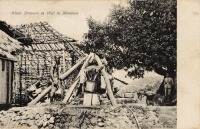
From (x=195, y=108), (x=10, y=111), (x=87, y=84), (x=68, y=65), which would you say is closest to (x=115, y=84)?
(x=87, y=84)

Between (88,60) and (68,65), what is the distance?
11cm

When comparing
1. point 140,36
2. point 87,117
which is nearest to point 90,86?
point 87,117

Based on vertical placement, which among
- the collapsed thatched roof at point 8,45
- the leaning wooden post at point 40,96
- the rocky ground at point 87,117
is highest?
the collapsed thatched roof at point 8,45

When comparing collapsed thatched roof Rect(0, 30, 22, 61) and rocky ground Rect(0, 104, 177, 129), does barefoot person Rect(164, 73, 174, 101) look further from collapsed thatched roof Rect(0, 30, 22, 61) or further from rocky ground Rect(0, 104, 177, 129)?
collapsed thatched roof Rect(0, 30, 22, 61)

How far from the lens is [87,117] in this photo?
1.76 m

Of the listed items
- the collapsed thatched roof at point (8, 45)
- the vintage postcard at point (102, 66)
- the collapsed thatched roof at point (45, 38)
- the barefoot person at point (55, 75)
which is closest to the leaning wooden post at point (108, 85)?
the vintage postcard at point (102, 66)

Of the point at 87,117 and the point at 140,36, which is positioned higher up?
the point at 140,36

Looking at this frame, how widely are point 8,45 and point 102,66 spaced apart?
1.74ft

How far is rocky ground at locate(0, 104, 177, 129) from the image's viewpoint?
1746 mm

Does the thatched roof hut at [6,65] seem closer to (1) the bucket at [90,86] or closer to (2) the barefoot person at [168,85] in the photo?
(1) the bucket at [90,86]

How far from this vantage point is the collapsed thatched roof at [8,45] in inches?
70.0

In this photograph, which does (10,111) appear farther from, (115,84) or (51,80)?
(115,84)

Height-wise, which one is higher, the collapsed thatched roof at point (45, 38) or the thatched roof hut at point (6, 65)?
the collapsed thatched roof at point (45, 38)

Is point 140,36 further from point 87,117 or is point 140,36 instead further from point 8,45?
point 8,45
